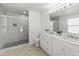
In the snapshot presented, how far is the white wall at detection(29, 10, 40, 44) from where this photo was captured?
13.4 ft

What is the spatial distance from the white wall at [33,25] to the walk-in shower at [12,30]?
67 centimetres

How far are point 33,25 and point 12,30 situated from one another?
4.61 ft

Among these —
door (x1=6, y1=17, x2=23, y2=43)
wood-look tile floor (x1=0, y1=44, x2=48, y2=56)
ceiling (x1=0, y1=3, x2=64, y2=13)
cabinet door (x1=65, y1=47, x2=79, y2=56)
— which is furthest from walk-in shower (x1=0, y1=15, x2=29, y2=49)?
cabinet door (x1=65, y1=47, x2=79, y2=56)

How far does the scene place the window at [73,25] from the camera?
6.44 ft

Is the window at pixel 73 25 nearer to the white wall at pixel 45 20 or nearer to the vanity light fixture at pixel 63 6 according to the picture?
the vanity light fixture at pixel 63 6

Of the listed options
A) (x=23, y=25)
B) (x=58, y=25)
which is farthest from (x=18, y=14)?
(x=58, y=25)

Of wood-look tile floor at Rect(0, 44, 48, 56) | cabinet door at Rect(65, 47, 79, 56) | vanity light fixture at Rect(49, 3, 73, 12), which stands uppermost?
vanity light fixture at Rect(49, 3, 73, 12)

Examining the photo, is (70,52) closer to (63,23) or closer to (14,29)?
(63,23)

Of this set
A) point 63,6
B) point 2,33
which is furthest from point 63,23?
point 2,33

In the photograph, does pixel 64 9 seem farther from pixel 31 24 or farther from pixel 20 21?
pixel 20 21

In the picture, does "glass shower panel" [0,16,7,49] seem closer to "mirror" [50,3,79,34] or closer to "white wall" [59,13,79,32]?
"mirror" [50,3,79,34]

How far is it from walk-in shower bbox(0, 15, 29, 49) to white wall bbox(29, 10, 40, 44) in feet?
2.20

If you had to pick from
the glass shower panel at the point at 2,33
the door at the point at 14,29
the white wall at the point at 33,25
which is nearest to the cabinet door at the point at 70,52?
the white wall at the point at 33,25

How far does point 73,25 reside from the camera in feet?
6.83
